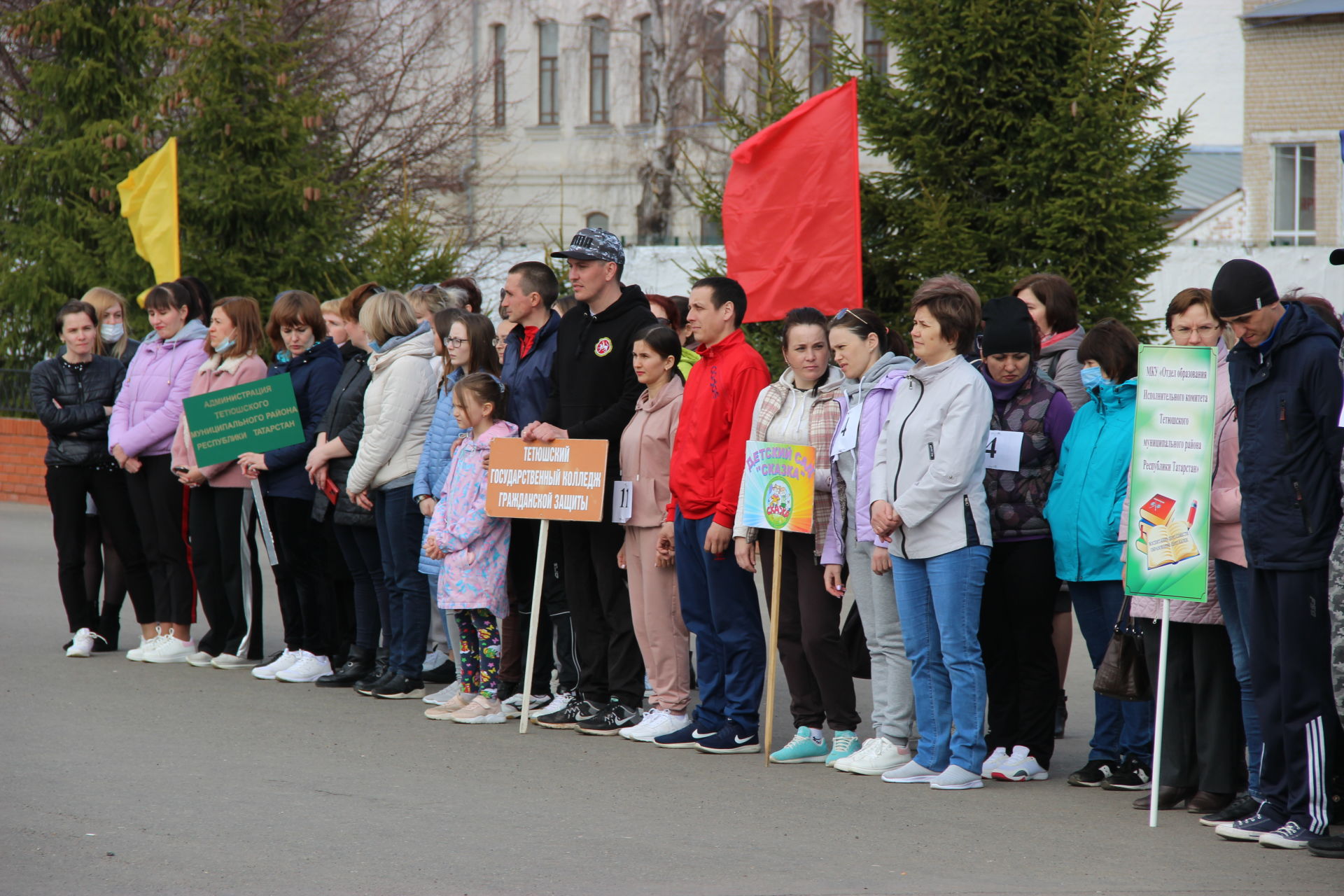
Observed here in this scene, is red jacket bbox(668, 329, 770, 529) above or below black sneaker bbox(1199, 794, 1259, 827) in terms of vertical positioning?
above

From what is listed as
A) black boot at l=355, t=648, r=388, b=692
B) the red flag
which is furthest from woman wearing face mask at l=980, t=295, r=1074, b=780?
black boot at l=355, t=648, r=388, b=692

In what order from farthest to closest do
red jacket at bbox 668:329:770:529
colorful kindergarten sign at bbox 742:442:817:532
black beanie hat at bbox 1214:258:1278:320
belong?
red jacket at bbox 668:329:770:529 → colorful kindergarten sign at bbox 742:442:817:532 → black beanie hat at bbox 1214:258:1278:320

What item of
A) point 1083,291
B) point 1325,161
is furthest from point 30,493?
point 1325,161

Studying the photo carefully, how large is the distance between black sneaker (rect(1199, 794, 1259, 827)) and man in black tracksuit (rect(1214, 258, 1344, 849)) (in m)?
0.20

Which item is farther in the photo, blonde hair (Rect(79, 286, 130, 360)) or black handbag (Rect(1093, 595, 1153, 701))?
blonde hair (Rect(79, 286, 130, 360))

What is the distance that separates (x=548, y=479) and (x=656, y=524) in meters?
0.64

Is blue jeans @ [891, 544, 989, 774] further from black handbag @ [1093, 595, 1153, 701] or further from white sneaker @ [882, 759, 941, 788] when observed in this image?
black handbag @ [1093, 595, 1153, 701]

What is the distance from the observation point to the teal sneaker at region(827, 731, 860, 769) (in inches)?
288

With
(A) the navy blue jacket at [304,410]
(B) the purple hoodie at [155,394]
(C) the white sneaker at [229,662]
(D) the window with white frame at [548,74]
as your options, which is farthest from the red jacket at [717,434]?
(D) the window with white frame at [548,74]

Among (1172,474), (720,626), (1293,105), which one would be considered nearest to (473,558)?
(720,626)

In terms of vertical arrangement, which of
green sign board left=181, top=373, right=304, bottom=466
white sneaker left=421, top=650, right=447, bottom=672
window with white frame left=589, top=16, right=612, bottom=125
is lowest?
white sneaker left=421, top=650, right=447, bottom=672

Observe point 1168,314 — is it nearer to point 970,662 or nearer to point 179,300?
point 970,662

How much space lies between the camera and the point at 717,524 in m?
7.42

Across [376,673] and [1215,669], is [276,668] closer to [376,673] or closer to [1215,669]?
[376,673]
